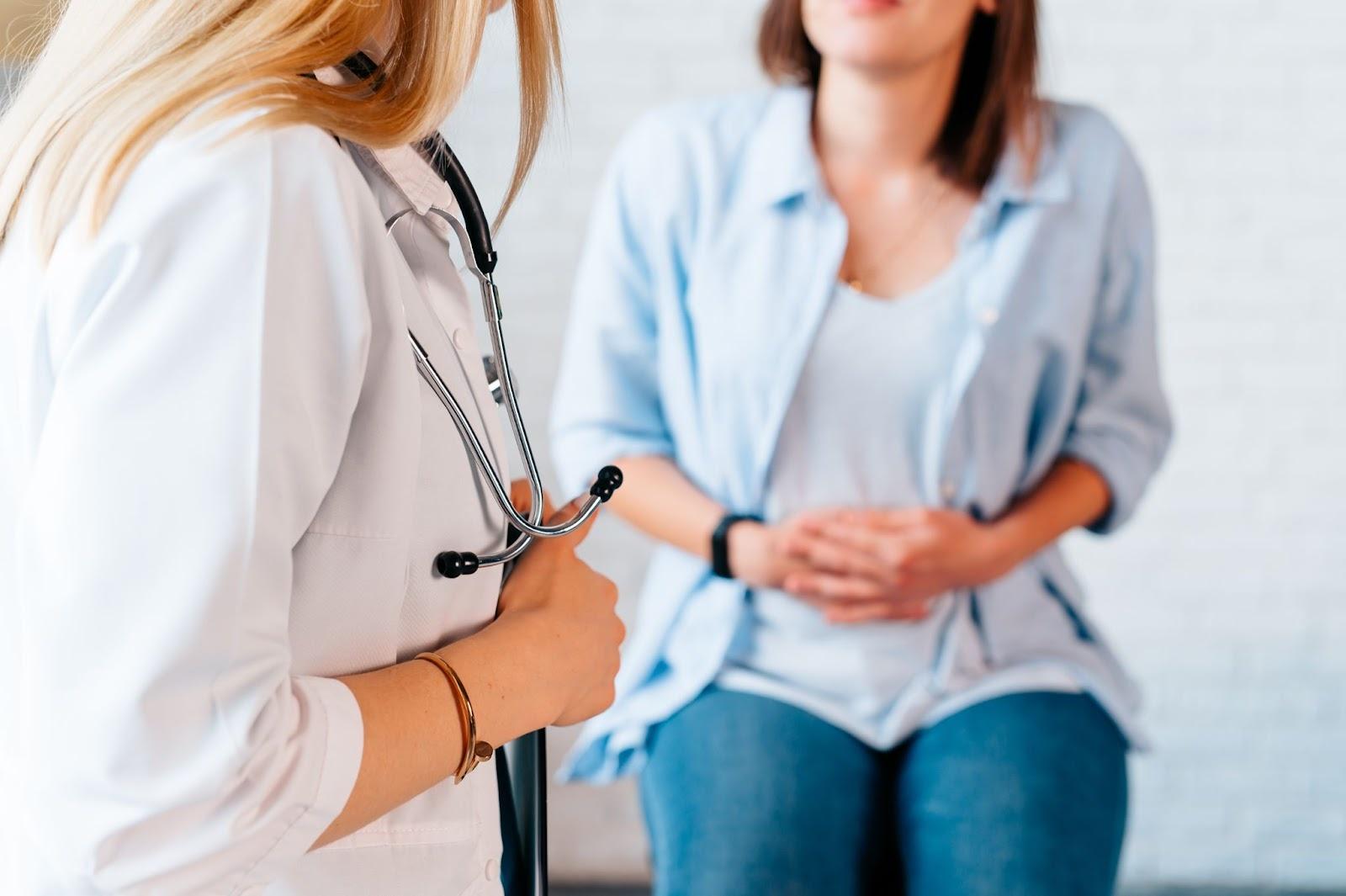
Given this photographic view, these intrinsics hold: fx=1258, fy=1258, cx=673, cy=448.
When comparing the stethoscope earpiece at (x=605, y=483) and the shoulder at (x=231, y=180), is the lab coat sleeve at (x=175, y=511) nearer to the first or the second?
the shoulder at (x=231, y=180)

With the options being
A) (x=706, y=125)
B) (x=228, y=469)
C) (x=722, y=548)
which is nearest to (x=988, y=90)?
(x=706, y=125)

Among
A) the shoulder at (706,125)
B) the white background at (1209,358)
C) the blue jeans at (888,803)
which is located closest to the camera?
the blue jeans at (888,803)

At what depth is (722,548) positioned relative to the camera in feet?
4.33

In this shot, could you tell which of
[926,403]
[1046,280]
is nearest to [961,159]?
[1046,280]

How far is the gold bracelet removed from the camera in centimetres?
65

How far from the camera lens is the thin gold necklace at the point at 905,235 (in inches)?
Answer: 54.6

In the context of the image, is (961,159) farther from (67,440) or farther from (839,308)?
(67,440)

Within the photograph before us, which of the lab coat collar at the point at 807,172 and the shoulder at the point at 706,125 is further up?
the shoulder at the point at 706,125

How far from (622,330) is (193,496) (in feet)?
3.10

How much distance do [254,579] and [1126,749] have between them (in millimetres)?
1065

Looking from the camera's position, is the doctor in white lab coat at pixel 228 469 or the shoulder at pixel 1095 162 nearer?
the doctor in white lab coat at pixel 228 469

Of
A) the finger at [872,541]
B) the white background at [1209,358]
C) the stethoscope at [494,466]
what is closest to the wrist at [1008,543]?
the finger at [872,541]

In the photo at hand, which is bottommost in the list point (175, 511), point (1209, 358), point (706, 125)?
point (1209, 358)

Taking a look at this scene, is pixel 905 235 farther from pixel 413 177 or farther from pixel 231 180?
pixel 231 180
